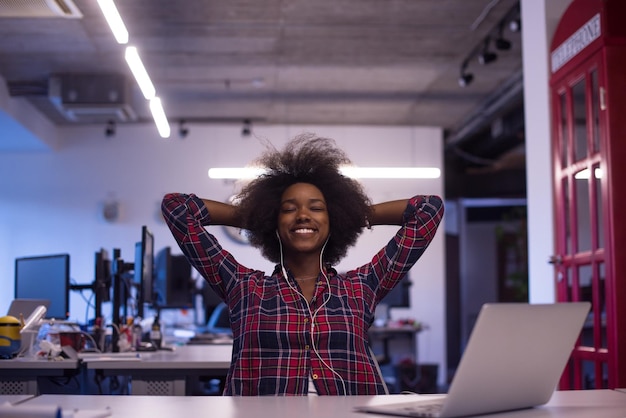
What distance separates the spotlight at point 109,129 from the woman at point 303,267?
755cm

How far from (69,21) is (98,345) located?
3359mm

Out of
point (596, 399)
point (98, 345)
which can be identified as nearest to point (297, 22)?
point (98, 345)

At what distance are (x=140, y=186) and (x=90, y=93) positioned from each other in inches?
82.5

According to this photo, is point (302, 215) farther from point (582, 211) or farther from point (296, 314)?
point (582, 211)

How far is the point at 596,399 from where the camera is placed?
6.31ft

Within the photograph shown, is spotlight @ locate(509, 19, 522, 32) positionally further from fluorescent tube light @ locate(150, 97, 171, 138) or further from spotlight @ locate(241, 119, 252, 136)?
spotlight @ locate(241, 119, 252, 136)

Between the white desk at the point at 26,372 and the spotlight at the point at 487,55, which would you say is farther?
the spotlight at the point at 487,55

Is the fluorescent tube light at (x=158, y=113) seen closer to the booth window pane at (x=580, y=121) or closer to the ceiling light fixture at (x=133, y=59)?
the ceiling light fixture at (x=133, y=59)

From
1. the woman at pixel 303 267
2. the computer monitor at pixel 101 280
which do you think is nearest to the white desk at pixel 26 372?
the computer monitor at pixel 101 280

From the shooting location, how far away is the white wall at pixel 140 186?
10.0m

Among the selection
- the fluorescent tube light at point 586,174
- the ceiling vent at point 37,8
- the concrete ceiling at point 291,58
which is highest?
the concrete ceiling at point 291,58

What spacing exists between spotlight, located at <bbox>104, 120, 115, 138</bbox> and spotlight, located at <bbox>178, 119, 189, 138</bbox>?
0.77m

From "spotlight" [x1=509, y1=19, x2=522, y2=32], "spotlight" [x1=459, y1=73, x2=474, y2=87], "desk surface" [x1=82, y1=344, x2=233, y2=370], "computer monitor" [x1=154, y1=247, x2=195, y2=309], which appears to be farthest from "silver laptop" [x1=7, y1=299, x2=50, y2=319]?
"spotlight" [x1=459, y1=73, x2=474, y2=87]

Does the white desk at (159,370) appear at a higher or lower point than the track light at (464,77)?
lower
